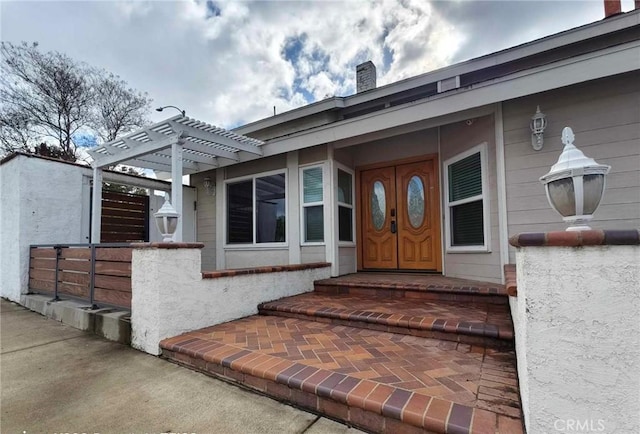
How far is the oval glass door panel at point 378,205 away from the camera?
5711mm

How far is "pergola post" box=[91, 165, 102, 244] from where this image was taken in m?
5.19

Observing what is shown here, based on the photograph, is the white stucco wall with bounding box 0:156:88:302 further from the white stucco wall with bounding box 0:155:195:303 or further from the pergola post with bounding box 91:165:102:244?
the pergola post with bounding box 91:165:102:244

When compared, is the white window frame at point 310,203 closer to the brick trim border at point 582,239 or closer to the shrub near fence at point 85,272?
the shrub near fence at point 85,272

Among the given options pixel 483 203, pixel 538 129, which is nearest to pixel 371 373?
pixel 483 203

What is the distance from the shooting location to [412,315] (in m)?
3.03

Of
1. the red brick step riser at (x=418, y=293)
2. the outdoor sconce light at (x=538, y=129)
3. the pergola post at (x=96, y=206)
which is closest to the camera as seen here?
the red brick step riser at (x=418, y=293)

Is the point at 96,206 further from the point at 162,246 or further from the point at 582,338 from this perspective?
the point at 582,338

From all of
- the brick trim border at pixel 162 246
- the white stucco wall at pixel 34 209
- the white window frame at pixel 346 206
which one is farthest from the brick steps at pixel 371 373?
the white stucco wall at pixel 34 209

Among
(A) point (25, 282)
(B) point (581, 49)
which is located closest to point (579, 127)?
(B) point (581, 49)

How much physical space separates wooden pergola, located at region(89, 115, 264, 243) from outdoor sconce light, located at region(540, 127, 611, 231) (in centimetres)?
349

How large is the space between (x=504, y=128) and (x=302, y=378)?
3.79 meters

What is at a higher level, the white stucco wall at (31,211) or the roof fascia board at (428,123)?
the roof fascia board at (428,123)

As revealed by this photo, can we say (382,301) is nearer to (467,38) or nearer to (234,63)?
(467,38)

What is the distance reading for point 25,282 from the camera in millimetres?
Answer: 4980
